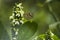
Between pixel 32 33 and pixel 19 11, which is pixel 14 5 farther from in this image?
pixel 32 33

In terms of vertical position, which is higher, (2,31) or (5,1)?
(5,1)

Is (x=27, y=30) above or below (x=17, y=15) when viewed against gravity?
below

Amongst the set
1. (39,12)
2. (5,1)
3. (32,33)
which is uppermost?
(5,1)

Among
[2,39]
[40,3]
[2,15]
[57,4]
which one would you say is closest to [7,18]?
[2,15]

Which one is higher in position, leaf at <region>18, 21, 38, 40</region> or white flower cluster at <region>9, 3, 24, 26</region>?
white flower cluster at <region>9, 3, 24, 26</region>
